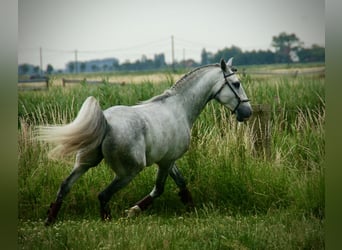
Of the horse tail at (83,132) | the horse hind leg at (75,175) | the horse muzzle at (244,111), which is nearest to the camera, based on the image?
the horse tail at (83,132)

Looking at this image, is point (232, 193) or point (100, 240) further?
point (232, 193)

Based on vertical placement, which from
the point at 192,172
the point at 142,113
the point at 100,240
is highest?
the point at 142,113

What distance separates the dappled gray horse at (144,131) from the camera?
218 inches

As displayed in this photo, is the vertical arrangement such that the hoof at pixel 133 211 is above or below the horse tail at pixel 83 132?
below

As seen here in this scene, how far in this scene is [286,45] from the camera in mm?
5988

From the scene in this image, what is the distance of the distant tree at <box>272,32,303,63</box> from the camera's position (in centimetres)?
594

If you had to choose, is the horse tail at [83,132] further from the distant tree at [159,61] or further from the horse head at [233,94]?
the horse head at [233,94]

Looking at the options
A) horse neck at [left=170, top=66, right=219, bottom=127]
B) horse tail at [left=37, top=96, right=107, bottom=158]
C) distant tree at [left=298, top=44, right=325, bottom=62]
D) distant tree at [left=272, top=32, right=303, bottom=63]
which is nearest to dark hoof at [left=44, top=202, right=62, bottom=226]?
horse tail at [left=37, top=96, right=107, bottom=158]

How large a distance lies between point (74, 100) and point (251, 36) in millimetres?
1454

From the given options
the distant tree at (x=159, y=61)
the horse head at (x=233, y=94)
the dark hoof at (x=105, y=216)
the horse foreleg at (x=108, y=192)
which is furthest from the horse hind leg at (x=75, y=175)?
the horse head at (x=233, y=94)

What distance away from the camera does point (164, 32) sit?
5.98m

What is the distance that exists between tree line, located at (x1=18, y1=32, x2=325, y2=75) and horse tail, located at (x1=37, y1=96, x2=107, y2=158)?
0.58 m
